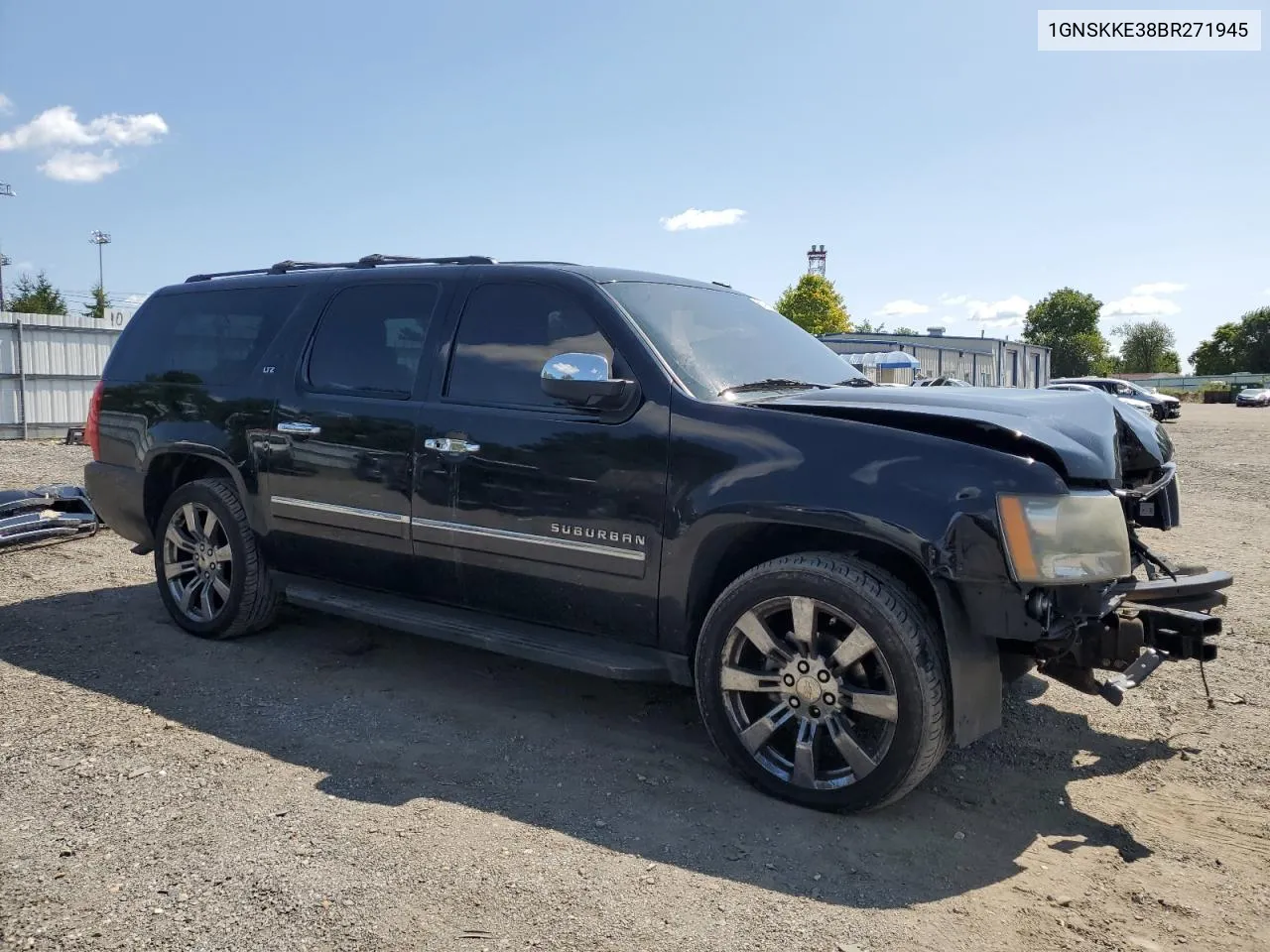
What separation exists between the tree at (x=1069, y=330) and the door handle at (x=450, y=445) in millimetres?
124486

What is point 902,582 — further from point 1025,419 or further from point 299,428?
point 299,428

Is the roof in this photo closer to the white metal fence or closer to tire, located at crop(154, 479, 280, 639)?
tire, located at crop(154, 479, 280, 639)

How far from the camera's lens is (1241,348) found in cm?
10188

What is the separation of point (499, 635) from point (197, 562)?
2.24m

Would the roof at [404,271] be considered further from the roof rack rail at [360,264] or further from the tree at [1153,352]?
the tree at [1153,352]

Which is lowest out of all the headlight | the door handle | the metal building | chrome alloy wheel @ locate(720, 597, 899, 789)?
chrome alloy wheel @ locate(720, 597, 899, 789)

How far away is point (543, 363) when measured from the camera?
3.94m

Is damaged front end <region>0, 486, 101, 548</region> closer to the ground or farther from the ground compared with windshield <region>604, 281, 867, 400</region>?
closer to the ground

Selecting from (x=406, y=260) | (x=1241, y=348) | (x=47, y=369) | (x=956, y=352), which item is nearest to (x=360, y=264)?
(x=406, y=260)

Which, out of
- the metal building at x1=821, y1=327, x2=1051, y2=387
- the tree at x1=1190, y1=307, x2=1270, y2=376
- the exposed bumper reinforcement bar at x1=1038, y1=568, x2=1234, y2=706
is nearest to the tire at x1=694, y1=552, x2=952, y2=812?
the exposed bumper reinforcement bar at x1=1038, y1=568, x2=1234, y2=706

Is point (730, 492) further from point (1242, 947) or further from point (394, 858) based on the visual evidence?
point (1242, 947)

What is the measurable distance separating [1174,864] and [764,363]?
2.38m

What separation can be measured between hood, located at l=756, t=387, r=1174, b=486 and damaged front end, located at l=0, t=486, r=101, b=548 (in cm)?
615

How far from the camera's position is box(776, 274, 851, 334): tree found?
6756 cm
